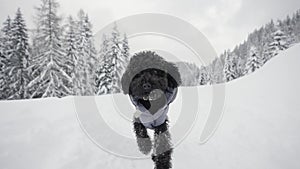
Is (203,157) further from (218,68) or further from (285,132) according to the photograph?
(218,68)

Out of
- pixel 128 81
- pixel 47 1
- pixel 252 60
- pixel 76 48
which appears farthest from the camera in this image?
pixel 252 60

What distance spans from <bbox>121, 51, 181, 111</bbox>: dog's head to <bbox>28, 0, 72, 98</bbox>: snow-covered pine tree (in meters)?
15.7

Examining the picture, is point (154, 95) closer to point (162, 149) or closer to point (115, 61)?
point (162, 149)

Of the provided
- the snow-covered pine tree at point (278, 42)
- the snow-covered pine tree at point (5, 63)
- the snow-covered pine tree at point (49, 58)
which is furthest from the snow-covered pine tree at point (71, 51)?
the snow-covered pine tree at point (278, 42)

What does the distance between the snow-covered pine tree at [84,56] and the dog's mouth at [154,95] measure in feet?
65.5

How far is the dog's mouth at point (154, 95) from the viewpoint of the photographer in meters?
3.18

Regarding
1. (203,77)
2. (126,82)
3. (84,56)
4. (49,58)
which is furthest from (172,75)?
(203,77)

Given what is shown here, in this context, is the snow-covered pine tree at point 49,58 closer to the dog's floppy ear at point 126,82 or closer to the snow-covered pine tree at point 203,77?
the dog's floppy ear at point 126,82

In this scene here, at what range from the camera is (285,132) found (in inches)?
160

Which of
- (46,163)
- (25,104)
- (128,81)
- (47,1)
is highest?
(47,1)

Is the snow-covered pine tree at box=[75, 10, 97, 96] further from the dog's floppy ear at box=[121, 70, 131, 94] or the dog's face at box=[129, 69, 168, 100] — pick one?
the dog's face at box=[129, 69, 168, 100]

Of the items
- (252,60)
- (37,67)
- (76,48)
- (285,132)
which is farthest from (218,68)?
(285,132)

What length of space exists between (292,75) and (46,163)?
8196mm

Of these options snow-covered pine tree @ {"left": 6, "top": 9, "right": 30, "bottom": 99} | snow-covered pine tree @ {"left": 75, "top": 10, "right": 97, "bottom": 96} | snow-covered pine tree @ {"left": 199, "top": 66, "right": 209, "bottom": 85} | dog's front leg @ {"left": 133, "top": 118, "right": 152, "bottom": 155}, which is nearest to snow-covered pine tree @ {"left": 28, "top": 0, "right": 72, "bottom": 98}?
snow-covered pine tree @ {"left": 6, "top": 9, "right": 30, "bottom": 99}
